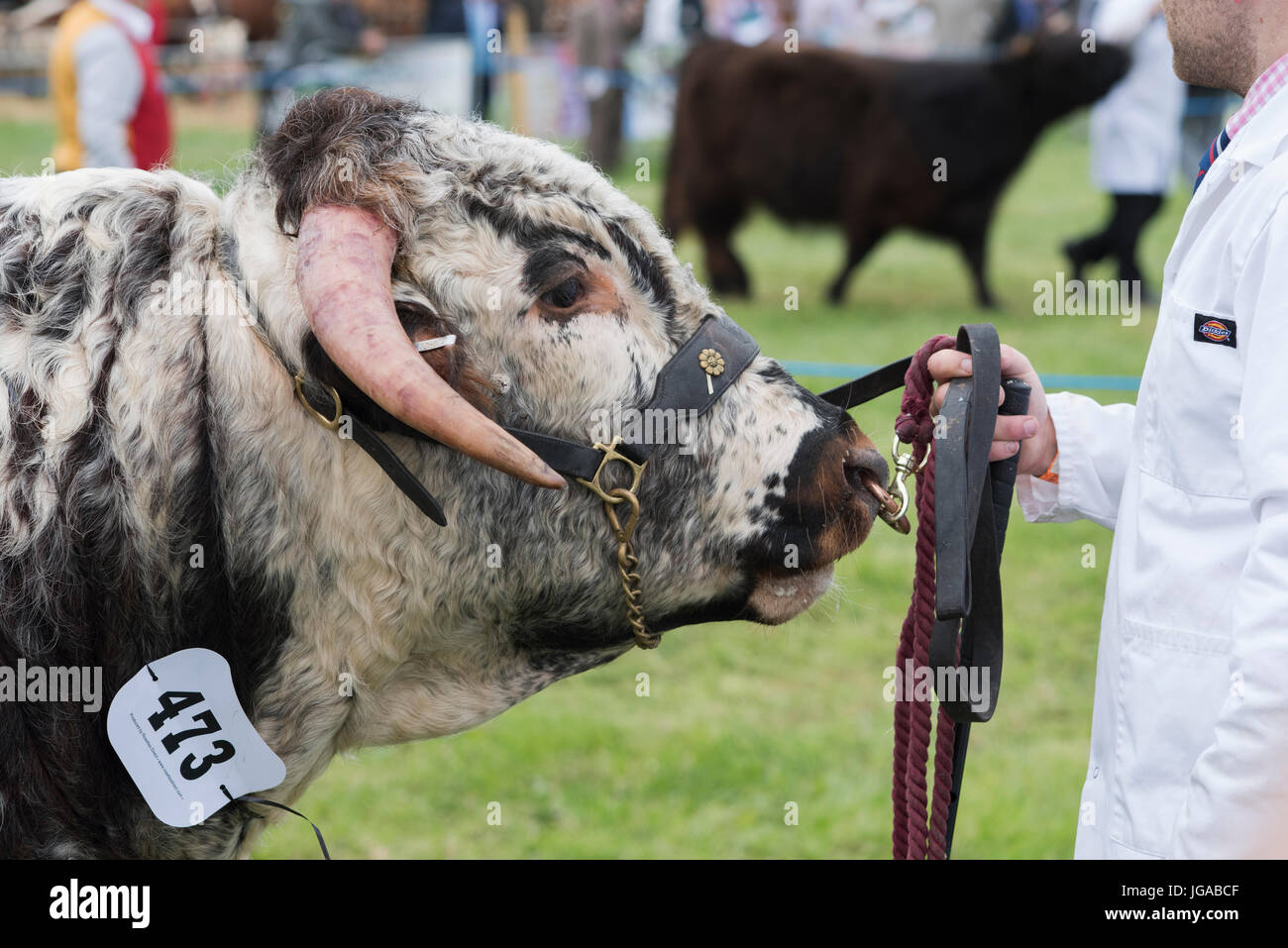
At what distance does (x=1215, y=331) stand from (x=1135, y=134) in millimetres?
9476

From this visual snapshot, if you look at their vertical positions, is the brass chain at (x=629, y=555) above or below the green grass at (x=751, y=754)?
above

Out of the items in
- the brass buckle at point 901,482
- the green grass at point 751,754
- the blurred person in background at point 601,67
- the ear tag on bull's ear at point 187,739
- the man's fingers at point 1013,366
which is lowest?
the green grass at point 751,754

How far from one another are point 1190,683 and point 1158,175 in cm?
959

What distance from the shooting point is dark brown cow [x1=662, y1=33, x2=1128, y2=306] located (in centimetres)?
1074

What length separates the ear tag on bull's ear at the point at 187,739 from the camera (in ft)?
6.55

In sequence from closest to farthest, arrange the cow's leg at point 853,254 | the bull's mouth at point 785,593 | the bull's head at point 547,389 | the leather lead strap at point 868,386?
the bull's head at point 547,389
the bull's mouth at point 785,593
the leather lead strap at point 868,386
the cow's leg at point 853,254

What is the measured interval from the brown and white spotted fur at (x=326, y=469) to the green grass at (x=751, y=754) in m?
0.41

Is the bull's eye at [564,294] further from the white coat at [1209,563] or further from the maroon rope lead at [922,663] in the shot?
the white coat at [1209,563]

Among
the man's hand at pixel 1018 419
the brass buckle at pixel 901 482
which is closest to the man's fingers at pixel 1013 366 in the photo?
the man's hand at pixel 1018 419

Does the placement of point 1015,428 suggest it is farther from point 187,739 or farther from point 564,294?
point 187,739

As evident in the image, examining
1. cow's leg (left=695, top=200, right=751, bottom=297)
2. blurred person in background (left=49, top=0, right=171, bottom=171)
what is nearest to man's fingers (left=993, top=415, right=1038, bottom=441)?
blurred person in background (left=49, top=0, right=171, bottom=171)

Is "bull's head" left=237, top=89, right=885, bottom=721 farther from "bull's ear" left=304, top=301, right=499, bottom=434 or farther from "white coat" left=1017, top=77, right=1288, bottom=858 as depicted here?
"white coat" left=1017, top=77, right=1288, bottom=858

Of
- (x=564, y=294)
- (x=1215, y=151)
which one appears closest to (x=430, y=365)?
(x=564, y=294)
